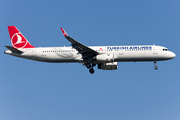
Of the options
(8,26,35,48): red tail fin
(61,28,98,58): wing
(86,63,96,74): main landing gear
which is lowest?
(86,63,96,74): main landing gear

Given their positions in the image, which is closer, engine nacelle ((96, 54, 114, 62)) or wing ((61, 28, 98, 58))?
wing ((61, 28, 98, 58))

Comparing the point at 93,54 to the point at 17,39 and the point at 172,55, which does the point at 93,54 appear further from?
the point at 17,39

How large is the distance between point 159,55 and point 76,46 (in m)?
14.0

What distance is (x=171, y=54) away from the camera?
49.9 meters

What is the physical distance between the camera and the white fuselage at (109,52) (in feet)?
162

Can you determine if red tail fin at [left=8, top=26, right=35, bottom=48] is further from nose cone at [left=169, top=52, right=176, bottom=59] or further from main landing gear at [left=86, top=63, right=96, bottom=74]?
nose cone at [left=169, top=52, right=176, bottom=59]

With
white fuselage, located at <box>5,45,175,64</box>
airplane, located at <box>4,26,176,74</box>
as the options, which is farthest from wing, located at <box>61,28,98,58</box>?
white fuselage, located at <box>5,45,175,64</box>

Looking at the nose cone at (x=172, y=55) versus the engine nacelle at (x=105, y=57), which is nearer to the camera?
the engine nacelle at (x=105, y=57)

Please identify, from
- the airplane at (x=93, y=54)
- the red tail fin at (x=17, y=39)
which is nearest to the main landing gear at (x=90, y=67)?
the airplane at (x=93, y=54)

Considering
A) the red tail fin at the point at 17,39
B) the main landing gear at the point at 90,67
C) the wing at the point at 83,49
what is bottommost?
the main landing gear at the point at 90,67

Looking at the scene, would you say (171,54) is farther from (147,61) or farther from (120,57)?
(120,57)

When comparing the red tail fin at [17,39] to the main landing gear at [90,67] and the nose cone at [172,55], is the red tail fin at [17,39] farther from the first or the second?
the nose cone at [172,55]

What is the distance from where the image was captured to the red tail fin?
177 ft

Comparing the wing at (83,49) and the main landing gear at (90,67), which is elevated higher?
the wing at (83,49)
